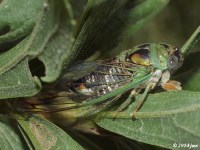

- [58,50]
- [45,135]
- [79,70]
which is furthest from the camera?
[79,70]

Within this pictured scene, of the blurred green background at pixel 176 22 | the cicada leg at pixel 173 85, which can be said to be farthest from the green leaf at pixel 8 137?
the blurred green background at pixel 176 22

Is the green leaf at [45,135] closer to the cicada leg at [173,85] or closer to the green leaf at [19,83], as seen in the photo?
the green leaf at [19,83]

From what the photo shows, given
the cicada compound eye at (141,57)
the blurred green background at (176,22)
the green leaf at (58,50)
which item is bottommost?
the blurred green background at (176,22)

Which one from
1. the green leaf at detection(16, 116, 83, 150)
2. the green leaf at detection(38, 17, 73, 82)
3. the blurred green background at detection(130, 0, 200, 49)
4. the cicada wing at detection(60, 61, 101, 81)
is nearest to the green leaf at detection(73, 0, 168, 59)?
the cicada wing at detection(60, 61, 101, 81)

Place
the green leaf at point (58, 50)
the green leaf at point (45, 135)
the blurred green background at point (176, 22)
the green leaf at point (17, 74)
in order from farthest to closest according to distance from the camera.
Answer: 1. the blurred green background at point (176, 22)
2. the green leaf at point (45, 135)
3. the green leaf at point (17, 74)
4. the green leaf at point (58, 50)

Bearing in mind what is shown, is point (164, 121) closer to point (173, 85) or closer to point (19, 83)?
point (173, 85)

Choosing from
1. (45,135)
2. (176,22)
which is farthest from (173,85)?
(176,22)

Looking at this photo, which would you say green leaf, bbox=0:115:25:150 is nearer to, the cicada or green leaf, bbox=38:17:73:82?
the cicada
